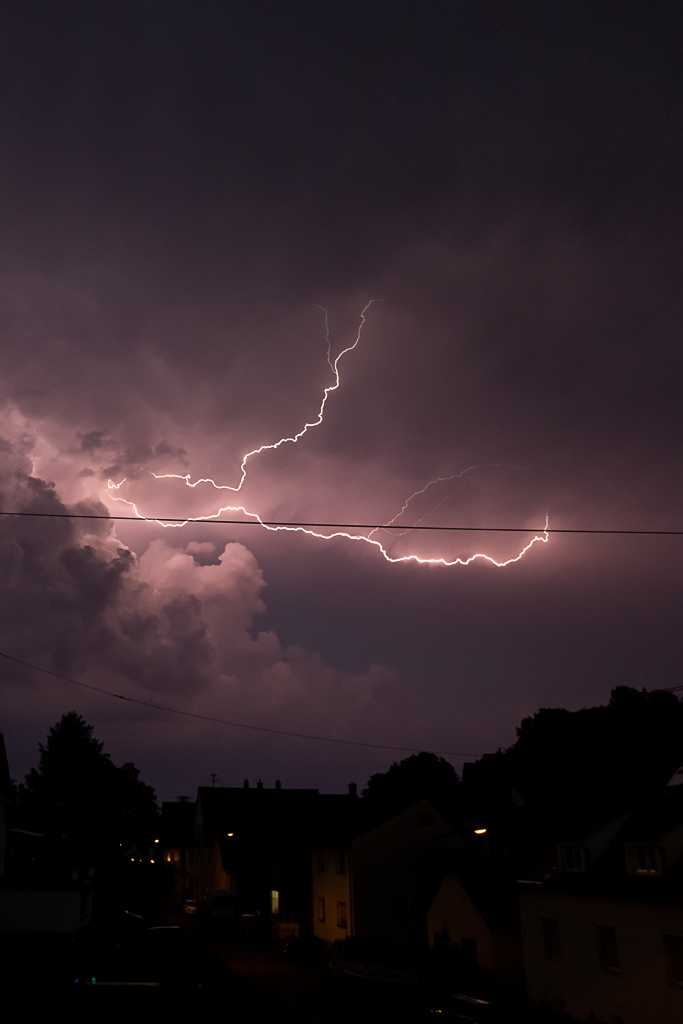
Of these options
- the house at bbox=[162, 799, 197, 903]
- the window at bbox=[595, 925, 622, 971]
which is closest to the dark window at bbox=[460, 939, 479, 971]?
the window at bbox=[595, 925, 622, 971]

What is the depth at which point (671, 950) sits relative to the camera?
18562 millimetres

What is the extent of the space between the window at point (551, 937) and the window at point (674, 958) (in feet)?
16.8

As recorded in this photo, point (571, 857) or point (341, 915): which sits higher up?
point (571, 857)

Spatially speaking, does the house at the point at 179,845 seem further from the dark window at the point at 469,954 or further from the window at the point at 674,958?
the window at the point at 674,958

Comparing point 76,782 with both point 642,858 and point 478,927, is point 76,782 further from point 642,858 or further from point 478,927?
point 642,858

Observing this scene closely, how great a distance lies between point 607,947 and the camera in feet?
68.6

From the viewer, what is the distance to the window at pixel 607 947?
809 inches

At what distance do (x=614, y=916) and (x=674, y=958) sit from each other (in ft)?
7.25

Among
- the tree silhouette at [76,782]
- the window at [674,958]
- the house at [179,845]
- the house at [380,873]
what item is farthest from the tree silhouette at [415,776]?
the window at [674,958]

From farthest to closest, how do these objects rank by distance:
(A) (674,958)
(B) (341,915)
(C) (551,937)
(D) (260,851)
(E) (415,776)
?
(E) (415,776) → (D) (260,851) → (B) (341,915) → (C) (551,937) → (A) (674,958)

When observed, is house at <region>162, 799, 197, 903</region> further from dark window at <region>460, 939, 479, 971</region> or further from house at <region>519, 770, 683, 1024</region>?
house at <region>519, 770, 683, 1024</region>

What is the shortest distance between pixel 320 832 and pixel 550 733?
27.3 metres

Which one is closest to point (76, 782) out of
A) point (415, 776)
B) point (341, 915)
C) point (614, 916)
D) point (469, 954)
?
point (415, 776)

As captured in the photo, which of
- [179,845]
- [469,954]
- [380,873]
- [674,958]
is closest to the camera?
[674,958]
